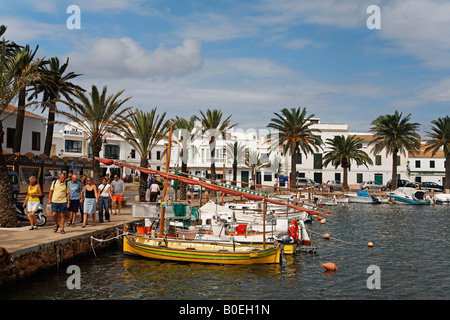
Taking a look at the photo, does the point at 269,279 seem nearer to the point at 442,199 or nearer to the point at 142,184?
the point at 142,184

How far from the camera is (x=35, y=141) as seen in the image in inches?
1912

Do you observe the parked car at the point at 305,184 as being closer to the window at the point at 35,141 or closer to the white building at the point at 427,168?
the white building at the point at 427,168

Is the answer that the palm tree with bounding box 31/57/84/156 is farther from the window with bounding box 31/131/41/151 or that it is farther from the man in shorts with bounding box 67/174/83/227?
the man in shorts with bounding box 67/174/83/227

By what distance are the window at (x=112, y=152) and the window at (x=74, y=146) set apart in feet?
14.0

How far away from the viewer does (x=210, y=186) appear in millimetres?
17250

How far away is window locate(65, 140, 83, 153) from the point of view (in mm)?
68856

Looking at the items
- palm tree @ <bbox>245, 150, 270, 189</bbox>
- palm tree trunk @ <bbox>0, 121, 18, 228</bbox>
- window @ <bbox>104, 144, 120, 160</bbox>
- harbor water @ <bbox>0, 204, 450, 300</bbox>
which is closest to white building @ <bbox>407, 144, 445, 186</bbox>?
palm tree @ <bbox>245, 150, 270, 189</bbox>

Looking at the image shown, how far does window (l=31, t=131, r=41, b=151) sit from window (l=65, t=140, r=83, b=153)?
65.5 feet

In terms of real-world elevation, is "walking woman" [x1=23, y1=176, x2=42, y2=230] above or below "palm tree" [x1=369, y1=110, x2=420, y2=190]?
below

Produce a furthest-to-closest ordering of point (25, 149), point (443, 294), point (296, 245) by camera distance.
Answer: point (25, 149) < point (296, 245) < point (443, 294)
